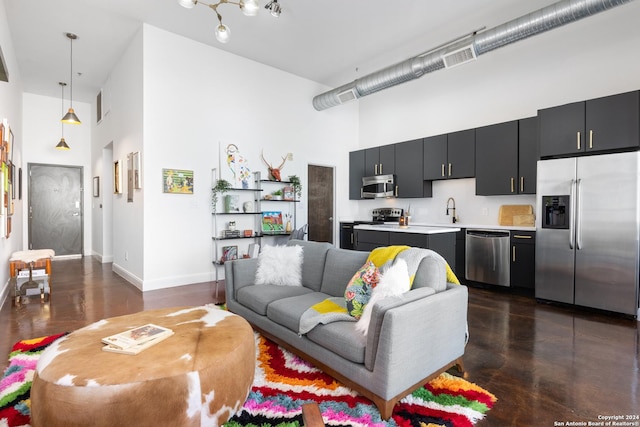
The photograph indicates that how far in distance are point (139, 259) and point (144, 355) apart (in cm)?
383

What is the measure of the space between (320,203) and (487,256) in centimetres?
336

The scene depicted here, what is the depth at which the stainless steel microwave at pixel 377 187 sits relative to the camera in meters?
6.58

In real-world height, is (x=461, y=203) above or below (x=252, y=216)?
above

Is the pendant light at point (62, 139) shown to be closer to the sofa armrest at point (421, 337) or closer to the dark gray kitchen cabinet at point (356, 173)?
the dark gray kitchen cabinet at point (356, 173)

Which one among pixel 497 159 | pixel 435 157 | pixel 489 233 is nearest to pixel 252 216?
pixel 435 157

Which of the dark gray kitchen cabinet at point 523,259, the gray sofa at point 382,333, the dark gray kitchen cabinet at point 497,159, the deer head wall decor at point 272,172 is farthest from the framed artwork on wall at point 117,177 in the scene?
the dark gray kitchen cabinet at point 523,259

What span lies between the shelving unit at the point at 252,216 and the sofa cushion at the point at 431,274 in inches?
141

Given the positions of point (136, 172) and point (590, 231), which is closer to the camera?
point (590, 231)

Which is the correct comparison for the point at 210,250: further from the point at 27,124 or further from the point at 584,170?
the point at 27,124

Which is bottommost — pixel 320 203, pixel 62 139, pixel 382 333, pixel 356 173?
pixel 382 333

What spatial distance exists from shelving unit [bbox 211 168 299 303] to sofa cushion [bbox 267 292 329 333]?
2.65 metres

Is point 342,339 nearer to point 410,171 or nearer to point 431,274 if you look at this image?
point 431,274

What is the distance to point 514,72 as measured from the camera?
5180 millimetres

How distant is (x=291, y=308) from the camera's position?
254 cm
